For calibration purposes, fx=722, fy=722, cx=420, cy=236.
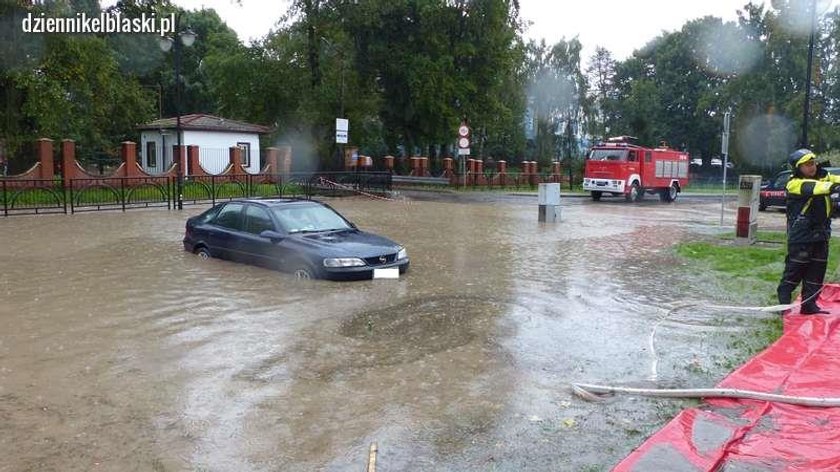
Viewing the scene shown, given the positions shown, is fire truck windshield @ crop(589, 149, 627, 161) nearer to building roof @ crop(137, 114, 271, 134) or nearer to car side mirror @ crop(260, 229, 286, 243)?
building roof @ crop(137, 114, 271, 134)

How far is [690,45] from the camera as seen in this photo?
202ft

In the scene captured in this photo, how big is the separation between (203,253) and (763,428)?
10171 mm

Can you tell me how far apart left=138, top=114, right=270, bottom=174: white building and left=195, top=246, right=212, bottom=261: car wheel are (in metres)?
26.0

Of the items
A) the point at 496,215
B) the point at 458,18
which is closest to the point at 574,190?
the point at 458,18

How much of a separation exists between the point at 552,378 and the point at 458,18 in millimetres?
38840

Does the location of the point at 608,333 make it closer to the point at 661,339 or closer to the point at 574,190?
the point at 661,339

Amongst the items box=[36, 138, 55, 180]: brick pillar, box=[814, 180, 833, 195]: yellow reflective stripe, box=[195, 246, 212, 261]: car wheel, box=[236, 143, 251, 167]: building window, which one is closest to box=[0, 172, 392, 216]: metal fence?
box=[36, 138, 55, 180]: brick pillar

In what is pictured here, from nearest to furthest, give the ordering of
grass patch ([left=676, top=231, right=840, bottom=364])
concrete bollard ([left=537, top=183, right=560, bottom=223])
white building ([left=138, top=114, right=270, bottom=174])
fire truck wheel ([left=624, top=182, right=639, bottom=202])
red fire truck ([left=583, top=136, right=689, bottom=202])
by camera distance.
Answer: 1. grass patch ([left=676, top=231, right=840, bottom=364])
2. concrete bollard ([left=537, top=183, right=560, bottom=223])
3. red fire truck ([left=583, top=136, right=689, bottom=202])
4. fire truck wheel ([left=624, top=182, right=639, bottom=202])
5. white building ([left=138, top=114, right=270, bottom=174])

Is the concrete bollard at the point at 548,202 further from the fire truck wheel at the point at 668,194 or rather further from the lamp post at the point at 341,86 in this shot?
the lamp post at the point at 341,86

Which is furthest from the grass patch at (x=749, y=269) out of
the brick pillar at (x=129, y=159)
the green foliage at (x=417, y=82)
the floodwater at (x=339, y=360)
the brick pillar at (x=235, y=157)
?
the brick pillar at (x=235, y=157)

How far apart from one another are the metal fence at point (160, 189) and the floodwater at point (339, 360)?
37.3ft

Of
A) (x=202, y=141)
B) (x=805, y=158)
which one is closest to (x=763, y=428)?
(x=805, y=158)

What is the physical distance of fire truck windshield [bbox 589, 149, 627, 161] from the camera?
32.6m

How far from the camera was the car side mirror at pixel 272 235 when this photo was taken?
36.9 feet
